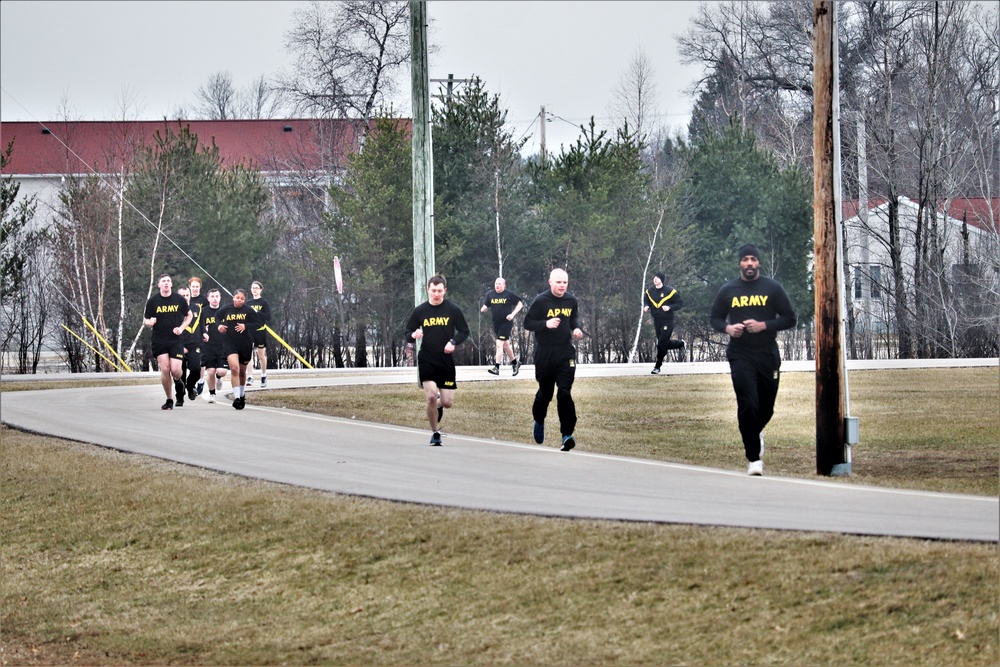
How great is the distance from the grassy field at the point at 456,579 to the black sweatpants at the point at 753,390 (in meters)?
1.02

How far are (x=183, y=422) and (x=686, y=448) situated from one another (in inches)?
297

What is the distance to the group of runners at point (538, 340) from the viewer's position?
12.9 m

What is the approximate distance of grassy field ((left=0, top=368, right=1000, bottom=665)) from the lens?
8.95 meters

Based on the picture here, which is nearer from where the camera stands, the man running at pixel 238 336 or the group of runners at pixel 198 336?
the group of runners at pixel 198 336

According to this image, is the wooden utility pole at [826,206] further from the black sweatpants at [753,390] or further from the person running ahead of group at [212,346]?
the person running ahead of group at [212,346]

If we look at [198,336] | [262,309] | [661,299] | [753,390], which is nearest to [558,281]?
[753,390]

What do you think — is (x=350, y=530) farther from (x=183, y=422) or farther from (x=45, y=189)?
(x=45, y=189)

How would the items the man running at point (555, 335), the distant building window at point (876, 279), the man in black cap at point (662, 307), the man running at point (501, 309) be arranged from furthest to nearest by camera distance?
the distant building window at point (876, 279), the man running at point (501, 309), the man in black cap at point (662, 307), the man running at point (555, 335)

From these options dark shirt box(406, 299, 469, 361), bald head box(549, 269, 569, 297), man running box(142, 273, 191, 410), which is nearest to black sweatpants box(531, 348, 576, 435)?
bald head box(549, 269, 569, 297)

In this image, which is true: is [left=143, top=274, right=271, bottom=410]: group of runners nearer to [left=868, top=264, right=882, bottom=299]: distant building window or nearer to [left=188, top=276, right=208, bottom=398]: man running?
[left=188, top=276, right=208, bottom=398]: man running

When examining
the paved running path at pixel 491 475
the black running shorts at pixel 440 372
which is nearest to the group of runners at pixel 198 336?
the paved running path at pixel 491 475

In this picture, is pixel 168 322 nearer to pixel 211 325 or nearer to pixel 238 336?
pixel 238 336

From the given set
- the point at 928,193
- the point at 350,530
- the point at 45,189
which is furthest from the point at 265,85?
the point at 350,530

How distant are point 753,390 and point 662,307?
530 inches
